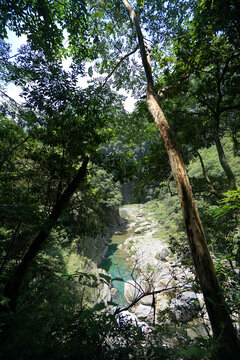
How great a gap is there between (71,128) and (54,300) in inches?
212

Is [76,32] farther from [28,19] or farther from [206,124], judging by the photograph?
[206,124]

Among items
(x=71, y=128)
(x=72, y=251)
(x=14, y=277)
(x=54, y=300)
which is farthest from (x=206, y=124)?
(x=72, y=251)

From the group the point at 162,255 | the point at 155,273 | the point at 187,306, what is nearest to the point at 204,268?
the point at 187,306

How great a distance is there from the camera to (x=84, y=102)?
Result: 286 centimetres

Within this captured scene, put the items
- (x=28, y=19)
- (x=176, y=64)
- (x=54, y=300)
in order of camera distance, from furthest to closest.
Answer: (x=54, y=300) → (x=176, y=64) → (x=28, y=19)

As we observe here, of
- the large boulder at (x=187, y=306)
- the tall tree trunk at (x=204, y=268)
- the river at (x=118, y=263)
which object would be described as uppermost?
the tall tree trunk at (x=204, y=268)

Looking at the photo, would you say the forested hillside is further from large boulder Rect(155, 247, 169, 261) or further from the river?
large boulder Rect(155, 247, 169, 261)

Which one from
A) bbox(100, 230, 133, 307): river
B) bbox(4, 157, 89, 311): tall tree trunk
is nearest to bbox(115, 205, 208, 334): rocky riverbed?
bbox(100, 230, 133, 307): river

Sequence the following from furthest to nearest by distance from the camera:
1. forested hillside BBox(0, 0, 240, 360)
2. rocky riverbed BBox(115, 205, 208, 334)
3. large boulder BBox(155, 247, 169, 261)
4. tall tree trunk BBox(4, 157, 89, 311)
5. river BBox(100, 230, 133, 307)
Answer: large boulder BBox(155, 247, 169, 261), river BBox(100, 230, 133, 307), rocky riverbed BBox(115, 205, 208, 334), tall tree trunk BBox(4, 157, 89, 311), forested hillside BBox(0, 0, 240, 360)

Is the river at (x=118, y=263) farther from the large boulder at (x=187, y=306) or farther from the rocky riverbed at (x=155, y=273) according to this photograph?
the large boulder at (x=187, y=306)

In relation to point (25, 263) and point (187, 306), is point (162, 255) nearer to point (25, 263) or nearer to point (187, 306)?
point (187, 306)

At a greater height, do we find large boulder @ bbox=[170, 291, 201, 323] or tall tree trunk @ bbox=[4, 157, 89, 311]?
tall tree trunk @ bbox=[4, 157, 89, 311]

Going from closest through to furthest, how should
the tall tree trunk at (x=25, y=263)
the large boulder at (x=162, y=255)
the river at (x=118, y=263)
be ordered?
the tall tree trunk at (x=25, y=263) → the river at (x=118, y=263) → the large boulder at (x=162, y=255)

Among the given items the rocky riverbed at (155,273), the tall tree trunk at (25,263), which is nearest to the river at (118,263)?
the rocky riverbed at (155,273)
